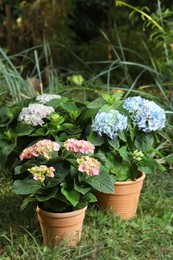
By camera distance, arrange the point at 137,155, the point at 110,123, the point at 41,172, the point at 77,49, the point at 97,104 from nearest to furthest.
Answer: the point at 41,172 → the point at 110,123 → the point at 137,155 → the point at 97,104 → the point at 77,49

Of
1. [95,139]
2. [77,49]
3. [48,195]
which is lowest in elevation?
[77,49]

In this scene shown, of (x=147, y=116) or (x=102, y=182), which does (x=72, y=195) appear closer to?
(x=102, y=182)

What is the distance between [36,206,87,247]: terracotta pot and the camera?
2250 mm

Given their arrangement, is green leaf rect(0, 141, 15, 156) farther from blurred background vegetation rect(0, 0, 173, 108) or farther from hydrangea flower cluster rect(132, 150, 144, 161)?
blurred background vegetation rect(0, 0, 173, 108)

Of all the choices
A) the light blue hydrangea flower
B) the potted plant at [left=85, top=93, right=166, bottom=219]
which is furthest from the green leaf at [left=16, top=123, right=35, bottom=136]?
the light blue hydrangea flower

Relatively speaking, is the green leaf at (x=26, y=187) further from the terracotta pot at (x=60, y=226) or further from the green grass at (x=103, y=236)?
the green grass at (x=103, y=236)

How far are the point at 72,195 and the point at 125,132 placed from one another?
56 centimetres

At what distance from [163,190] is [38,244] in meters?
1.08

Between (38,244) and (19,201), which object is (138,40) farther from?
(38,244)

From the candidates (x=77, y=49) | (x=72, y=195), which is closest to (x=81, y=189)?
(x=72, y=195)

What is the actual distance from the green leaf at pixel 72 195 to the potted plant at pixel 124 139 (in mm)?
311

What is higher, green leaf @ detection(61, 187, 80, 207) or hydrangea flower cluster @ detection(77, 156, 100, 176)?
hydrangea flower cluster @ detection(77, 156, 100, 176)

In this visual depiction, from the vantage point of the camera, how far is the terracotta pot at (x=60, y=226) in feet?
7.38

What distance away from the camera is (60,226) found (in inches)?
89.6
